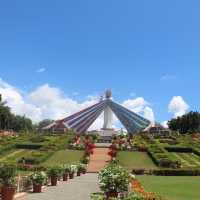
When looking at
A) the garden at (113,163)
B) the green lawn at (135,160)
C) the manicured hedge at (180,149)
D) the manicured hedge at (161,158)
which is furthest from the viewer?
the manicured hedge at (180,149)

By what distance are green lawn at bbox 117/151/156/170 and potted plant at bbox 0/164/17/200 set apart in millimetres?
22805

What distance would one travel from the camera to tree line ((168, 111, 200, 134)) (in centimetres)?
9844

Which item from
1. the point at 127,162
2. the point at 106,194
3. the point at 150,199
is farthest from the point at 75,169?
the point at 150,199

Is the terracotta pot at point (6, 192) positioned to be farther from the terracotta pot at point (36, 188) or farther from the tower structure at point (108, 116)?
the tower structure at point (108, 116)

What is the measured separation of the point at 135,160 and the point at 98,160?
319 centimetres

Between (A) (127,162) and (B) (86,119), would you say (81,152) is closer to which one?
(A) (127,162)

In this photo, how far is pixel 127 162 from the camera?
40.9 metres

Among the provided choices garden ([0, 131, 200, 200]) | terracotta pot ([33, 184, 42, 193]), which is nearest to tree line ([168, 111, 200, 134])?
garden ([0, 131, 200, 200])

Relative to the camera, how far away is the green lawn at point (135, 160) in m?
39.1

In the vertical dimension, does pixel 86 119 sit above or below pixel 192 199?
above

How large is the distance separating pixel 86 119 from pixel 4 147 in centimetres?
3564

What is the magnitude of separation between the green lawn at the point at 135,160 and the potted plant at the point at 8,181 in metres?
22.8

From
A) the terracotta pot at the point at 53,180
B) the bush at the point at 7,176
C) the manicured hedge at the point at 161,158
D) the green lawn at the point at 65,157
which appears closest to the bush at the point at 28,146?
the green lawn at the point at 65,157

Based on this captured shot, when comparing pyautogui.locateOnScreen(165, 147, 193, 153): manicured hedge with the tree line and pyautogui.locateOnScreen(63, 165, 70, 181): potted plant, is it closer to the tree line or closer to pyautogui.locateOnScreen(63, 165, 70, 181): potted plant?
pyautogui.locateOnScreen(63, 165, 70, 181): potted plant
